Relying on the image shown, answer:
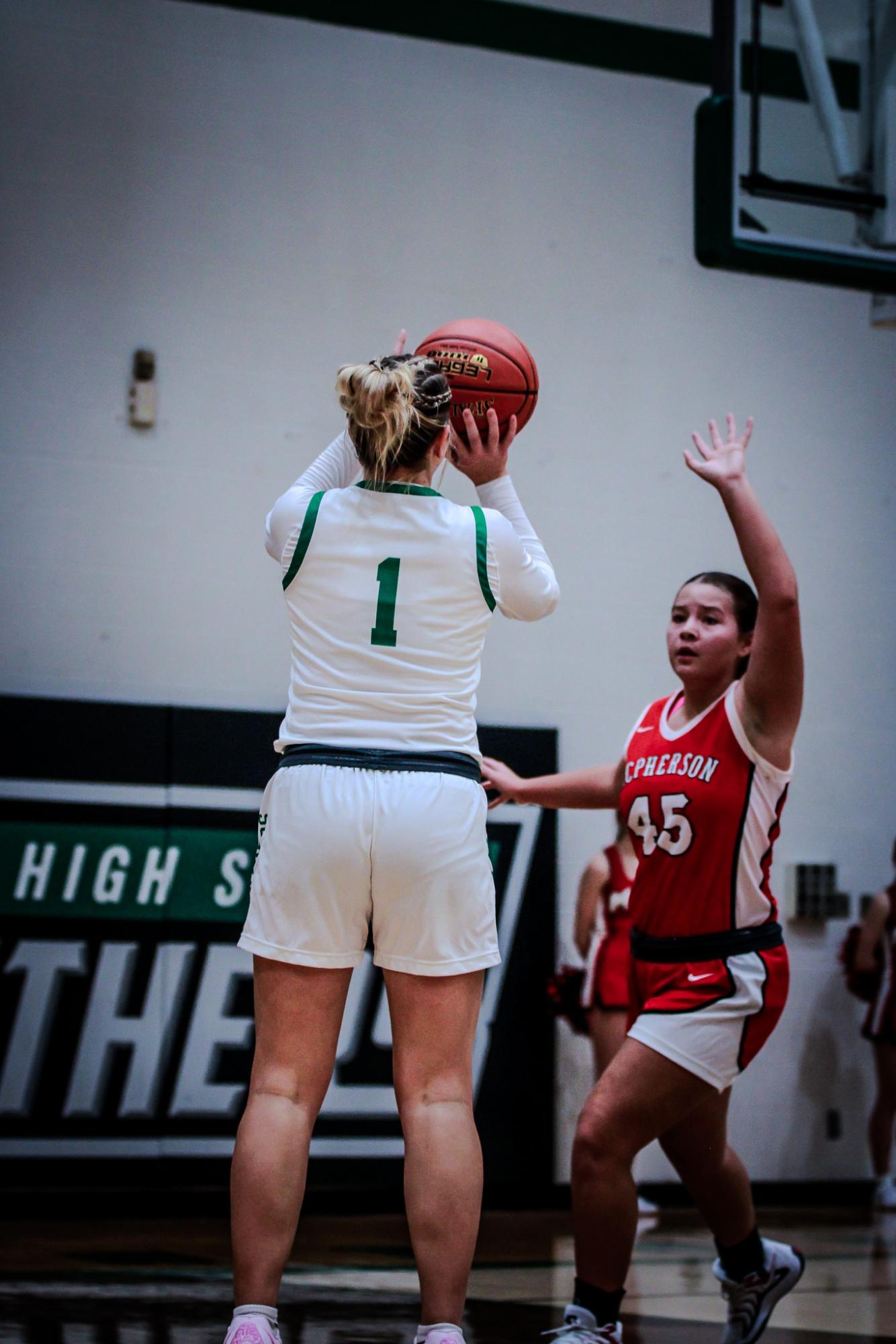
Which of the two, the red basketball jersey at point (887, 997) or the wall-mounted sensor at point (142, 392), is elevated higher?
the wall-mounted sensor at point (142, 392)

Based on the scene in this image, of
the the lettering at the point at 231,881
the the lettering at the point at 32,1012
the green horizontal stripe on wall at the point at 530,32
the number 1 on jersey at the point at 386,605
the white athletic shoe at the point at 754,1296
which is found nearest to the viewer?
the number 1 on jersey at the point at 386,605

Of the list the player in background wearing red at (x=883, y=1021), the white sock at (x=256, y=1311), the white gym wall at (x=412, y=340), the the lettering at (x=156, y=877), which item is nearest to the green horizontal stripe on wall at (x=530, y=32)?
the white gym wall at (x=412, y=340)

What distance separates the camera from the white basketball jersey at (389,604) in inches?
119

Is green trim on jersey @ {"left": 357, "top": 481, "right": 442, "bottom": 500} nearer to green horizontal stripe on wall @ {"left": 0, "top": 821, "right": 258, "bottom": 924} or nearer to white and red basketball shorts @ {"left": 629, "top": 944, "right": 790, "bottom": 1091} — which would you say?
white and red basketball shorts @ {"left": 629, "top": 944, "right": 790, "bottom": 1091}

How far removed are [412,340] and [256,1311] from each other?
5.84m

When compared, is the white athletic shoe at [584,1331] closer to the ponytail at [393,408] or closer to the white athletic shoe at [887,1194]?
the ponytail at [393,408]

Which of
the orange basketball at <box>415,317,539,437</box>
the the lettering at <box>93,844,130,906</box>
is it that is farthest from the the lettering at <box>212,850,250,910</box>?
the orange basketball at <box>415,317,539,437</box>

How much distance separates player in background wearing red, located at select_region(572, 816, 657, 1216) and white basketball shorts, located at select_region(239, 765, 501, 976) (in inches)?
172

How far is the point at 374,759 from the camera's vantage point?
2992 millimetres

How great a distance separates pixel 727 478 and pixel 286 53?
5156 millimetres

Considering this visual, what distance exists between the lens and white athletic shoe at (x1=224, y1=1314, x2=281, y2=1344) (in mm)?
2773

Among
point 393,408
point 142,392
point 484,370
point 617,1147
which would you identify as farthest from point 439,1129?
point 142,392

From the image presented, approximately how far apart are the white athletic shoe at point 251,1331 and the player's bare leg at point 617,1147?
106 centimetres

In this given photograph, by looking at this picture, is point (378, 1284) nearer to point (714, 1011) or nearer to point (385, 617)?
point (714, 1011)
